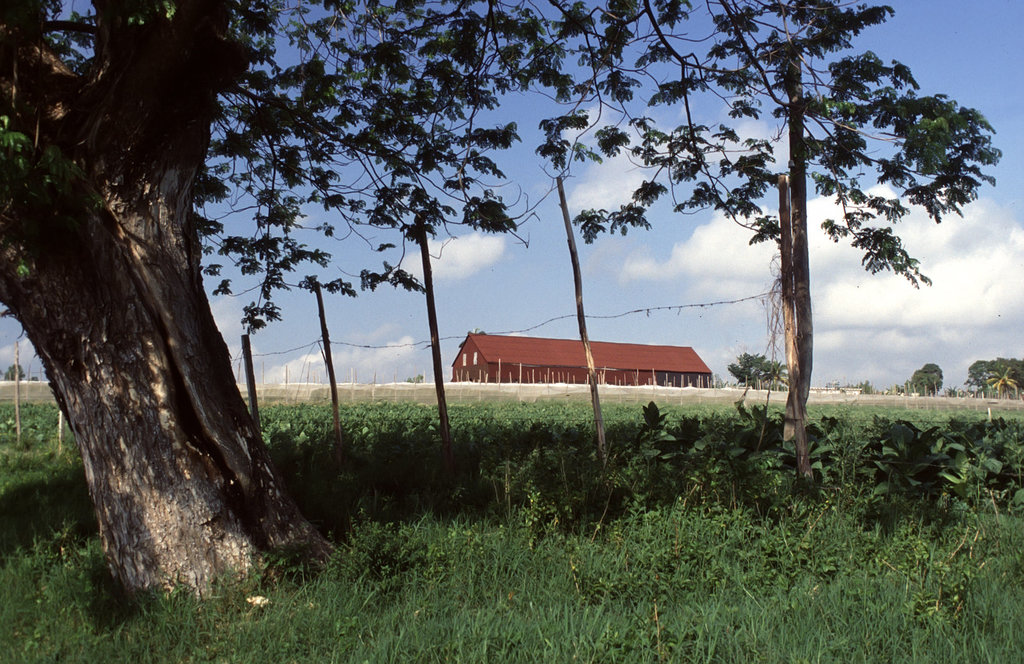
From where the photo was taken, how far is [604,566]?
5.65 m

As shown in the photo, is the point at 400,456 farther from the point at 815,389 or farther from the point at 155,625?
the point at 815,389

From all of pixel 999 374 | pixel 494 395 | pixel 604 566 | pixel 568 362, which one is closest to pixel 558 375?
pixel 568 362

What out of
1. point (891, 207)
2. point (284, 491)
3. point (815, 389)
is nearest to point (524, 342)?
point (815, 389)

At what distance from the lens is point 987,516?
7.80 metres

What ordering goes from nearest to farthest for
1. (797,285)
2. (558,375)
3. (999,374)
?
1. (797,285)
2. (558,375)
3. (999,374)

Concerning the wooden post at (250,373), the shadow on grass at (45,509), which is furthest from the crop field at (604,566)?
the wooden post at (250,373)

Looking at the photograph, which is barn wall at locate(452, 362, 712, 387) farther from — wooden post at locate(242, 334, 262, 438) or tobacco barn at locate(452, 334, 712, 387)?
wooden post at locate(242, 334, 262, 438)

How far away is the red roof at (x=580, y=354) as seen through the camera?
55.0 metres

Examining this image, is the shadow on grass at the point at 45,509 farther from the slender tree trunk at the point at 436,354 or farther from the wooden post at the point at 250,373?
the slender tree trunk at the point at 436,354

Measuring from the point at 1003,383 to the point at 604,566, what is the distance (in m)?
110

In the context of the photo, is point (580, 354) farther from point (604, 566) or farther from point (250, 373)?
point (604, 566)

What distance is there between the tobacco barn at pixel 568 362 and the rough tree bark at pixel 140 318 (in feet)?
145

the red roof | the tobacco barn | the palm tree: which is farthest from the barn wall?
the palm tree

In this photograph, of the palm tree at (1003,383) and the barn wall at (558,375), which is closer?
the barn wall at (558,375)
